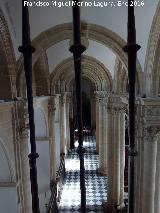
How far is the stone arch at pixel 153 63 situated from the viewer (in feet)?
19.3

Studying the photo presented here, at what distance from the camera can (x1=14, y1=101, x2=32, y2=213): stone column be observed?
6469mm

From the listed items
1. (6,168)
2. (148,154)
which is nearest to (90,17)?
(148,154)

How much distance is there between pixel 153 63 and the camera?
6.04 m

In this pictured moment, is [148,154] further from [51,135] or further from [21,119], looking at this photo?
[51,135]

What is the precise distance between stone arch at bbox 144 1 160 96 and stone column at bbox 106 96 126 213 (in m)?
3.87

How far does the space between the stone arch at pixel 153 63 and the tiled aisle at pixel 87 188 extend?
7.03 m

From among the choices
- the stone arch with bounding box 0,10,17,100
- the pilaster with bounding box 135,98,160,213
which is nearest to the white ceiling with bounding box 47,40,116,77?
the stone arch with bounding box 0,10,17,100

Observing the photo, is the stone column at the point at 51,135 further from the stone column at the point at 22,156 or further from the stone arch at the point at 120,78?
the stone column at the point at 22,156

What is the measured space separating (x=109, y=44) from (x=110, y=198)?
6681 millimetres

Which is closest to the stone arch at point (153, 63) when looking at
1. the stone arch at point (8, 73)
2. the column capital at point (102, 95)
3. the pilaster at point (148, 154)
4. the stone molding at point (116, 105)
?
the pilaster at point (148, 154)

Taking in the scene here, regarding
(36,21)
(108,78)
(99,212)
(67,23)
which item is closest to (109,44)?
(67,23)

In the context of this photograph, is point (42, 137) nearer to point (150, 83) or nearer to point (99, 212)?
point (99, 212)

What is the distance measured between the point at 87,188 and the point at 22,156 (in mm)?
7385

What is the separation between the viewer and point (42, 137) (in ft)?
35.7
